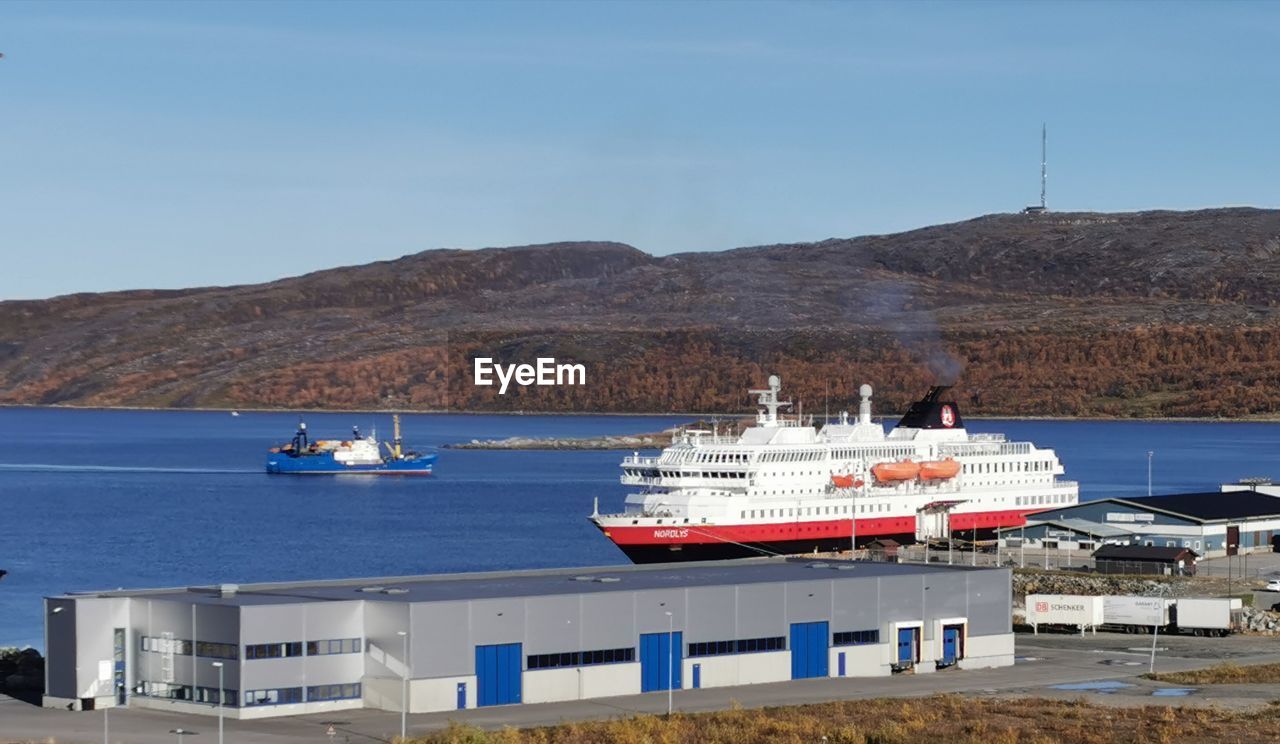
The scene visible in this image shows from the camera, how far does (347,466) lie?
5167 inches

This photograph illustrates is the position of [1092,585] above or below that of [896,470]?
below

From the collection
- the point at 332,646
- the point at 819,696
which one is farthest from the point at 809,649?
the point at 332,646

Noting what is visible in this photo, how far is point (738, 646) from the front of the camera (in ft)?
117

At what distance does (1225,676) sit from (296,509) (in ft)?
218

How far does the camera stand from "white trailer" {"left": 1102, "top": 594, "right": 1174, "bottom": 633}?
1732 inches

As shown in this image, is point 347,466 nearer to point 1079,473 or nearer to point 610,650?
point 1079,473

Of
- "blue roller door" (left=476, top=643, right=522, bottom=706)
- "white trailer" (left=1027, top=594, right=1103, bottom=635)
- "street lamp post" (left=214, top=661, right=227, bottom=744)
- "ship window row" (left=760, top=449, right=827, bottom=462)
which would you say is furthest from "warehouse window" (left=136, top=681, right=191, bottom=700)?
"ship window row" (left=760, top=449, right=827, bottom=462)

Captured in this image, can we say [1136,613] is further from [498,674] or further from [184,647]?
[184,647]

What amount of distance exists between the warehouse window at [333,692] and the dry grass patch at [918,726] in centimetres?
310

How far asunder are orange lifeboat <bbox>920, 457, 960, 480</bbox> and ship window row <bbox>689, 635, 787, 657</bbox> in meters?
34.3

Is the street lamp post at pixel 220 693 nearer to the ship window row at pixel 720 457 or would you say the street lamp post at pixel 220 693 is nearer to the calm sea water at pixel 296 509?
the calm sea water at pixel 296 509

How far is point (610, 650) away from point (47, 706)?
8.95 meters

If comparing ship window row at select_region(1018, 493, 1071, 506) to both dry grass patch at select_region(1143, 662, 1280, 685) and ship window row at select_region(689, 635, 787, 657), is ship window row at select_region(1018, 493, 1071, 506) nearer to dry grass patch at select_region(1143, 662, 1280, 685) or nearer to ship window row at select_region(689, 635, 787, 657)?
dry grass patch at select_region(1143, 662, 1280, 685)

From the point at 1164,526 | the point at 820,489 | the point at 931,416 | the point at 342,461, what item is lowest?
the point at 342,461
